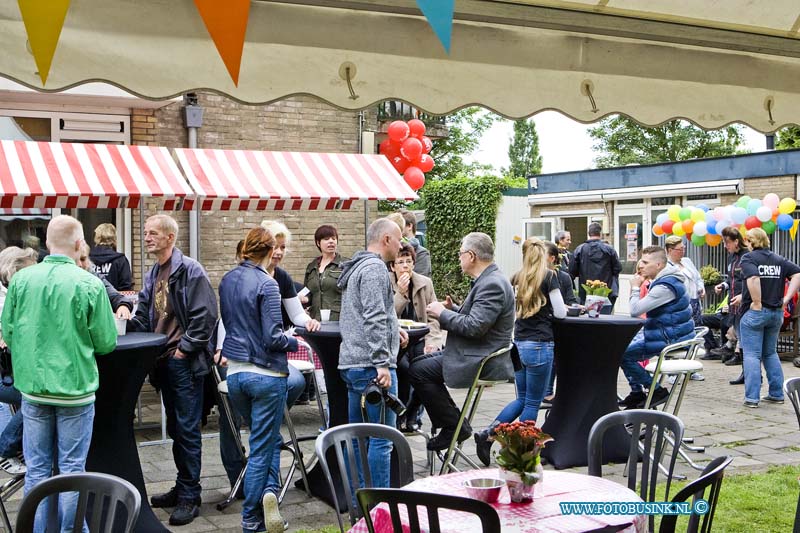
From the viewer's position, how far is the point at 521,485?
10.3 feet

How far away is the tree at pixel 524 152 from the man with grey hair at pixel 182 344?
8512cm

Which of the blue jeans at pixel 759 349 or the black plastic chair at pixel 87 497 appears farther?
the blue jeans at pixel 759 349

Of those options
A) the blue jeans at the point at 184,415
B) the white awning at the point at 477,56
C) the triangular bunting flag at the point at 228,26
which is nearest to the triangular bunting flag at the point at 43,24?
→ the white awning at the point at 477,56

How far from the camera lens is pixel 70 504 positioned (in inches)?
170

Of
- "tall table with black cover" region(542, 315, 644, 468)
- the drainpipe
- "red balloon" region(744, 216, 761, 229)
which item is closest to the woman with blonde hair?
"tall table with black cover" region(542, 315, 644, 468)

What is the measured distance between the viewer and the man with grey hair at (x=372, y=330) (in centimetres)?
494

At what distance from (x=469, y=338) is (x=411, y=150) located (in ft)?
25.2

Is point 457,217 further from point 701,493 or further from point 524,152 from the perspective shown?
point 524,152

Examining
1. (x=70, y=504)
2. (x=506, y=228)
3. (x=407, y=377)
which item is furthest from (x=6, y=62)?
(x=506, y=228)

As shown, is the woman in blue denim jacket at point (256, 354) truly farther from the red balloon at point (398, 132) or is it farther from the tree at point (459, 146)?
the tree at point (459, 146)

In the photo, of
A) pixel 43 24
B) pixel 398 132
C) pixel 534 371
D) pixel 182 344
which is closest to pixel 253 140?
pixel 398 132

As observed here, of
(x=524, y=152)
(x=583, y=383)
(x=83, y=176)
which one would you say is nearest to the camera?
(x=583, y=383)

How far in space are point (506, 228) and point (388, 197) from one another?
595 inches

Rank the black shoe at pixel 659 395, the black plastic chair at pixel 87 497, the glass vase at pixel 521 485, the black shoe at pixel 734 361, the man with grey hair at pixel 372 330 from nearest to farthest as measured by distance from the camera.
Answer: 1. the black plastic chair at pixel 87 497
2. the glass vase at pixel 521 485
3. the man with grey hair at pixel 372 330
4. the black shoe at pixel 659 395
5. the black shoe at pixel 734 361
